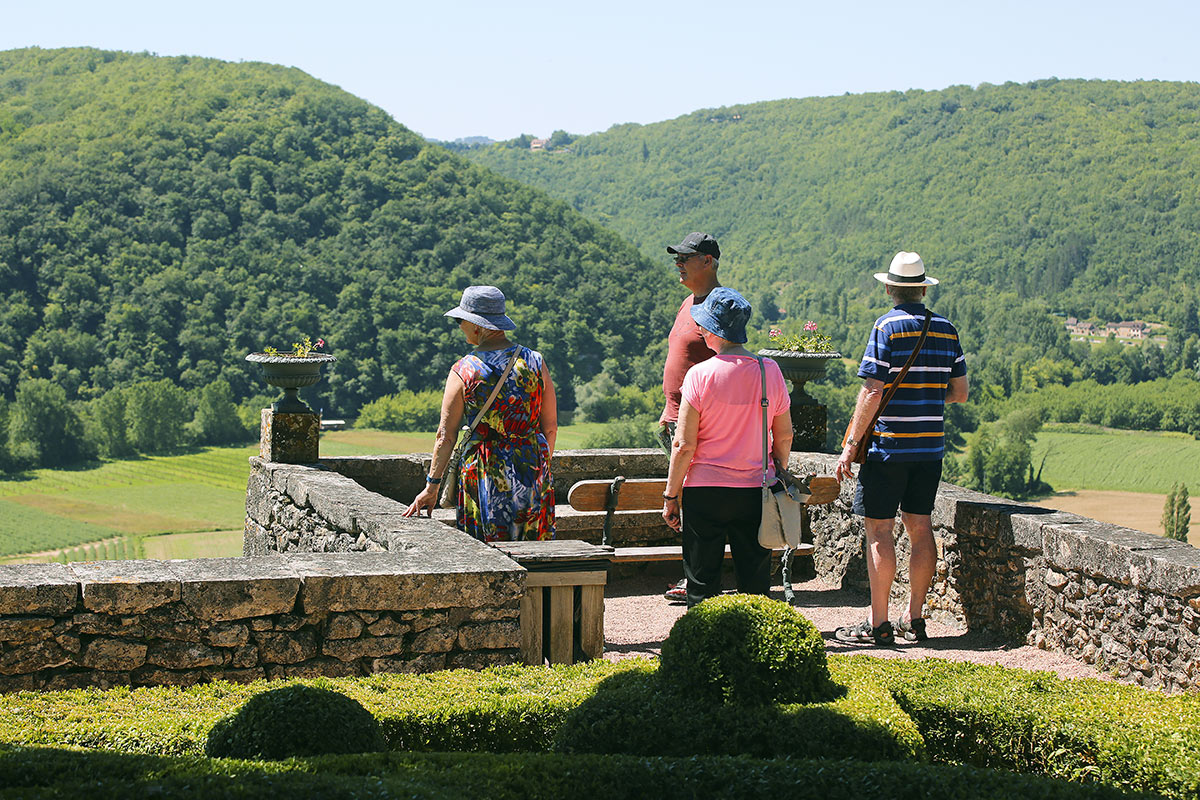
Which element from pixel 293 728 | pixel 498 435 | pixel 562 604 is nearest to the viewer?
pixel 293 728

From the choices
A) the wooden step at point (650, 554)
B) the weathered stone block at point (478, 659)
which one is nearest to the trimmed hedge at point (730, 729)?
the weathered stone block at point (478, 659)

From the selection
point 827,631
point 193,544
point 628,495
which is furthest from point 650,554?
point 193,544

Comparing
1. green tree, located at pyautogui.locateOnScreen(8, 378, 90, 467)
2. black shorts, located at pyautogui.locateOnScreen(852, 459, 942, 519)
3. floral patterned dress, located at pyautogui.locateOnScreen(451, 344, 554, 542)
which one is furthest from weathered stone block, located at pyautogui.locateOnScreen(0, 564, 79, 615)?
green tree, located at pyautogui.locateOnScreen(8, 378, 90, 467)

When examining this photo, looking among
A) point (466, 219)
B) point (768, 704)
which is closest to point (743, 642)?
point (768, 704)

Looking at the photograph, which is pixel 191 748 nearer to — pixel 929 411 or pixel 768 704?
pixel 768 704

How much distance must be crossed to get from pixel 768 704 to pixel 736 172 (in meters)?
152

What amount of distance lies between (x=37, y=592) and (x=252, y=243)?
302 ft

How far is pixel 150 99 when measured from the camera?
331 feet

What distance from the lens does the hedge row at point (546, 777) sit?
252 centimetres

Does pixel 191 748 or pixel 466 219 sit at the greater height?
pixel 466 219

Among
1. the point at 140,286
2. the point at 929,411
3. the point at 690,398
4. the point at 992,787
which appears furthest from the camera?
the point at 140,286

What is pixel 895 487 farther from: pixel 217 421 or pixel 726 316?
pixel 217 421

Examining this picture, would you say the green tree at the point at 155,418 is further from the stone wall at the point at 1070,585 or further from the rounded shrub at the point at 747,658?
the rounded shrub at the point at 747,658

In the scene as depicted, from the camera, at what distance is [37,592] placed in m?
3.78
